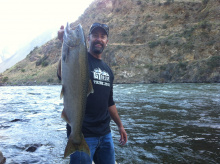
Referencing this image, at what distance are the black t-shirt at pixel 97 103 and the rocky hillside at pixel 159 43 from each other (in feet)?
→ 93.7

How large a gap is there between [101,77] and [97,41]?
524 mm

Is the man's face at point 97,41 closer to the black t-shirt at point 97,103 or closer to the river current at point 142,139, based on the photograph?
the black t-shirt at point 97,103

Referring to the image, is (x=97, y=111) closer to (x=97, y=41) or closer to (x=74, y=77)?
(x=74, y=77)

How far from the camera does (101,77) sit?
2.64m

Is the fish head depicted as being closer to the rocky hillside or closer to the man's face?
the man's face

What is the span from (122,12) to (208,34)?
2921cm

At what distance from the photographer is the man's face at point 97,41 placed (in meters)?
2.75

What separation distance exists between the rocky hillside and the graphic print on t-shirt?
28516 mm

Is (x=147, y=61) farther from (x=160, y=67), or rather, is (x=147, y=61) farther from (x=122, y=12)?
(x=122, y=12)

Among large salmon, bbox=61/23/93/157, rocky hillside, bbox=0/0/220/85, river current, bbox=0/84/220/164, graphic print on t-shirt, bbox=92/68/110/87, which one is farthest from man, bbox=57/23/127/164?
rocky hillside, bbox=0/0/220/85

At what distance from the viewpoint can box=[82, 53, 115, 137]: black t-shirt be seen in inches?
96.3

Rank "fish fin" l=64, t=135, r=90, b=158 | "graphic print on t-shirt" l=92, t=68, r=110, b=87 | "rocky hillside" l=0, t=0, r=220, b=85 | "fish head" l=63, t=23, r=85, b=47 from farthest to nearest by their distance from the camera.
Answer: "rocky hillside" l=0, t=0, r=220, b=85
"graphic print on t-shirt" l=92, t=68, r=110, b=87
"fish fin" l=64, t=135, r=90, b=158
"fish head" l=63, t=23, r=85, b=47

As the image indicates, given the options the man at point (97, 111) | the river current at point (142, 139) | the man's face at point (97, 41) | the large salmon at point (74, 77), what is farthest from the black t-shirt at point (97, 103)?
the river current at point (142, 139)

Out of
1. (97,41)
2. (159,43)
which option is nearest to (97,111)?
(97,41)
